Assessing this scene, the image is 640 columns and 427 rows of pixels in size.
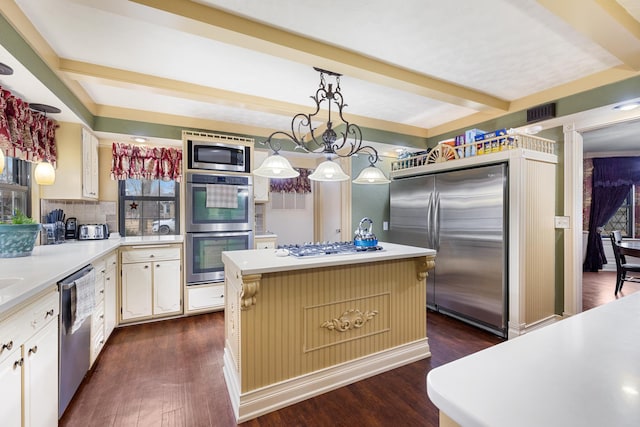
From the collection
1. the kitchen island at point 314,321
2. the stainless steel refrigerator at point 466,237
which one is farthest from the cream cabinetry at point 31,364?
the stainless steel refrigerator at point 466,237

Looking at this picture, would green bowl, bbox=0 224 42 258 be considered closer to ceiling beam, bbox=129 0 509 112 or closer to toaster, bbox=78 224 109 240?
toaster, bbox=78 224 109 240

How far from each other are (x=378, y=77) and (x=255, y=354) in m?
2.29

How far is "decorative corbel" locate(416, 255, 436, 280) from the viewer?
2.45 m

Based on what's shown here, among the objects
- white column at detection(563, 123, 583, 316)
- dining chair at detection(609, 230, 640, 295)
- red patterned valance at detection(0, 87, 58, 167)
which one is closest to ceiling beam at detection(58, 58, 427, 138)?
red patterned valance at detection(0, 87, 58, 167)

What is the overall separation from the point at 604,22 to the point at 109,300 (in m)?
4.36

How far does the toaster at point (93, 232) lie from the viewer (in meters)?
3.29

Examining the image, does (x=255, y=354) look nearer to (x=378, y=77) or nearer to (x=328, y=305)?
(x=328, y=305)

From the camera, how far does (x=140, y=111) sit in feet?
11.4

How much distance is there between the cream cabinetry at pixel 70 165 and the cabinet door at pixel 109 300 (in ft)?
2.75

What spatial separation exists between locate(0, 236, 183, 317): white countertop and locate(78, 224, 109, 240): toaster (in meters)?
0.62

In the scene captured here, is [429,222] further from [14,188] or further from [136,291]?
[14,188]

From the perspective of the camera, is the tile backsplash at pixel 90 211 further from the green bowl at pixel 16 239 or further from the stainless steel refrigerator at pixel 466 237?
the stainless steel refrigerator at pixel 466 237

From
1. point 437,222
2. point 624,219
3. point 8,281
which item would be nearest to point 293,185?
point 437,222

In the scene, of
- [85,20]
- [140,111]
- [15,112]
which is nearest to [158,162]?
[140,111]
